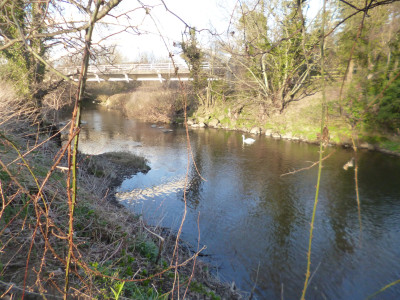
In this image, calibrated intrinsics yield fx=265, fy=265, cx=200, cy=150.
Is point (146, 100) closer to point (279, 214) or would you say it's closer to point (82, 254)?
point (279, 214)

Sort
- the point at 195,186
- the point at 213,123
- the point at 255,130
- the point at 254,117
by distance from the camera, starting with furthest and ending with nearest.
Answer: the point at 213,123 → the point at 254,117 → the point at 255,130 → the point at 195,186

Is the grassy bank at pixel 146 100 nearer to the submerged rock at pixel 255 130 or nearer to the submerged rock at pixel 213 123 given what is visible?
the submerged rock at pixel 213 123

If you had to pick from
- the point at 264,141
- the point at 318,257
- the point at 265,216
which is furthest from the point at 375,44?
the point at 318,257

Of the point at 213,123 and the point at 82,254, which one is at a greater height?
the point at 213,123

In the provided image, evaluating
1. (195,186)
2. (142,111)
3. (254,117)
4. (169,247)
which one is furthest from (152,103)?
(169,247)

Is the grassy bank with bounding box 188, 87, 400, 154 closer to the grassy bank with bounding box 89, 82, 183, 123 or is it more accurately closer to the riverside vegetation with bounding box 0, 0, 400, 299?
the riverside vegetation with bounding box 0, 0, 400, 299

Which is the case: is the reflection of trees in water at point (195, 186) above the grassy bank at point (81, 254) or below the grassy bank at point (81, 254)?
below

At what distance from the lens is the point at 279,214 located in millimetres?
7191

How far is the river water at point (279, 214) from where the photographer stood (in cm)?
489

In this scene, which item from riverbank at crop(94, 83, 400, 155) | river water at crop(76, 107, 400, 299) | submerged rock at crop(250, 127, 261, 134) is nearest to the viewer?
river water at crop(76, 107, 400, 299)

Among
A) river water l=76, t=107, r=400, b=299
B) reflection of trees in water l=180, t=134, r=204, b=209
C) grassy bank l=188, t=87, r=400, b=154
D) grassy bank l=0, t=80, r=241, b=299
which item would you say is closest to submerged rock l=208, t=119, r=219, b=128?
grassy bank l=188, t=87, r=400, b=154

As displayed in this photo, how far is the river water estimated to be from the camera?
4.89 meters

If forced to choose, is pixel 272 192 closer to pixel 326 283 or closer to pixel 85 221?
pixel 326 283

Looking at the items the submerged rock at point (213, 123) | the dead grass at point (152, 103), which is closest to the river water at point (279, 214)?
the submerged rock at point (213, 123)
